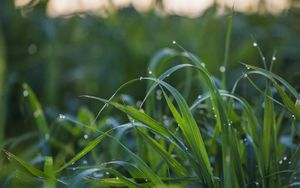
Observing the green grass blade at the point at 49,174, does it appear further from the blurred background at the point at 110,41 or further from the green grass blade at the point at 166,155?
the blurred background at the point at 110,41

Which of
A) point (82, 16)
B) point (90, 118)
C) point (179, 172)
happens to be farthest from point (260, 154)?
point (82, 16)

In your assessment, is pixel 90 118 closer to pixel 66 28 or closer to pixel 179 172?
pixel 179 172

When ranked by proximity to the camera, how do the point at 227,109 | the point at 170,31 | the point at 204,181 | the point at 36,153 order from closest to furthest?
the point at 204,181, the point at 227,109, the point at 36,153, the point at 170,31

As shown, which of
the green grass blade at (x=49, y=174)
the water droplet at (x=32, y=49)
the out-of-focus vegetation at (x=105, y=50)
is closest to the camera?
the green grass blade at (x=49, y=174)

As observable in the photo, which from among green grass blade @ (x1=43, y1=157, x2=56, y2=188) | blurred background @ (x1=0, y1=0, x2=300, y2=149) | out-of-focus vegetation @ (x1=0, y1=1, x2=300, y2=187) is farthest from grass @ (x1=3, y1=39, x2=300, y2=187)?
blurred background @ (x1=0, y1=0, x2=300, y2=149)

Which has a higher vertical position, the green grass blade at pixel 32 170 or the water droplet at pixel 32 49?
the green grass blade at pixel 32 170

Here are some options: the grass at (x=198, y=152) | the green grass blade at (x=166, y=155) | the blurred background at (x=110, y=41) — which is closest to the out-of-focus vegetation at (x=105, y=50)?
the blurred background at (x=110, y=41)

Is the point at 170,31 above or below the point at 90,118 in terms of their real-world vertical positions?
below

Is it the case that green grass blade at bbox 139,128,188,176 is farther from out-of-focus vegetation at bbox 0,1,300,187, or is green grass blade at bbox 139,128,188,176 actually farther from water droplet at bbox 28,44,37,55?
water droplet at bbox 28,44,37,55
